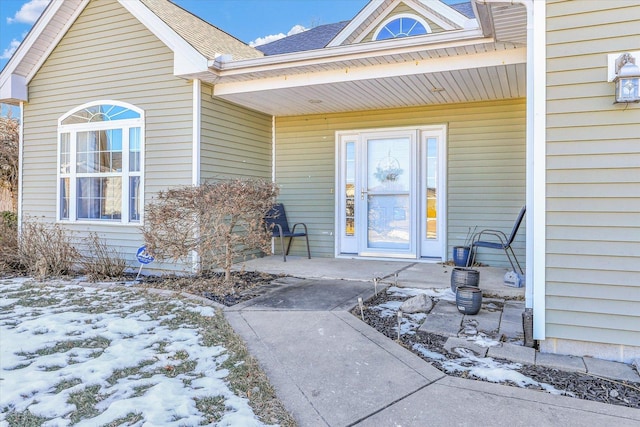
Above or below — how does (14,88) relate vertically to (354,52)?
above

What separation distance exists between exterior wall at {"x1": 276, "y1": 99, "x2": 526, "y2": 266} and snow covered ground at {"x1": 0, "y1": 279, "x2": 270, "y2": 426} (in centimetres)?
318

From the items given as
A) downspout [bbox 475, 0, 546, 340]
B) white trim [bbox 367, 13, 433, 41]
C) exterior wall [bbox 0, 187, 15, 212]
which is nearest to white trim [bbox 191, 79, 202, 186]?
white trim [bbox 367, 13, 433, 41]

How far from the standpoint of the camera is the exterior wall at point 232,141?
18.4 feet

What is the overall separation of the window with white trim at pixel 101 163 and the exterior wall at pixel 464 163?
258cm

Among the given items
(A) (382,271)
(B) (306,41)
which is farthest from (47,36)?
(A) (382,271)

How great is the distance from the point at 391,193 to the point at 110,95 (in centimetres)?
436

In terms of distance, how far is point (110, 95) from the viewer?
608cm

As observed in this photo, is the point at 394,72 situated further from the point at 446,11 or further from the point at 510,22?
the point at 446,11

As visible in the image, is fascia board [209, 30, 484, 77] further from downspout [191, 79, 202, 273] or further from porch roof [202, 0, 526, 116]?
downspout [191, 79, 202, 273]

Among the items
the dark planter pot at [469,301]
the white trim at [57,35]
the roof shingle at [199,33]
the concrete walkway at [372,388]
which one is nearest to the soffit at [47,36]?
the white trim at [57,35]

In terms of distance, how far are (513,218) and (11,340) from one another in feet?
18.5

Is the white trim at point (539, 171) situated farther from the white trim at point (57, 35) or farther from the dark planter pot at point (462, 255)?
the white trim at point (57, 35)

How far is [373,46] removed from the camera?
4.48 metres

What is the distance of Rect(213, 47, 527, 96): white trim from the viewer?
170 inches
